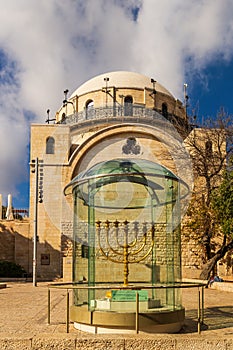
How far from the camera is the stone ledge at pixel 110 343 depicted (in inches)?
215

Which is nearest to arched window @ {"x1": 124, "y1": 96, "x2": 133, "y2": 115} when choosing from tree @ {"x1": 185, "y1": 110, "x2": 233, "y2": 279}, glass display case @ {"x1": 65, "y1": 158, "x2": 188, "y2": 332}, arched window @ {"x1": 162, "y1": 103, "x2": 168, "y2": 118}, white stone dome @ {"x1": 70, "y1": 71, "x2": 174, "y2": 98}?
white stone dome @ {"x1": 70, "y1": 71, "x2": 174, "y2": 98}

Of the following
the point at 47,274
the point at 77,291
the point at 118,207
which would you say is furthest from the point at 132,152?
the point at 77,291

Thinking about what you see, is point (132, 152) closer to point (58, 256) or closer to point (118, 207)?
point (58, 256)

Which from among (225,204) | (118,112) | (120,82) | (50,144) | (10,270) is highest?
(120,82)

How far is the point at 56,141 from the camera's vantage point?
26.6 m

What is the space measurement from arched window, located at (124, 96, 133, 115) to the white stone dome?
986 mm

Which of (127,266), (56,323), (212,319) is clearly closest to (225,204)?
(212,319)

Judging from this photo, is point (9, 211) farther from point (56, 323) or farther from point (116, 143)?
point (56, 323)

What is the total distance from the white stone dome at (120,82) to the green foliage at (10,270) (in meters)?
13.8

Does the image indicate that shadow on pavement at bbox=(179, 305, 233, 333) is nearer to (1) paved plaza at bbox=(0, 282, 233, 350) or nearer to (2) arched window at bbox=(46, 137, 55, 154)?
(1) paved plaza at bbox=(0, 282, 233, 350)

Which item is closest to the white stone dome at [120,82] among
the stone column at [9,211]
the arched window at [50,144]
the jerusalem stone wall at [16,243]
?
the arched window at [50,144]

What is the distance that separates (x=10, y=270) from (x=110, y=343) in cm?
1936

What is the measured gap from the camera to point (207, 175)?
20016 mm

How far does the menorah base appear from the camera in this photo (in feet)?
20.7
